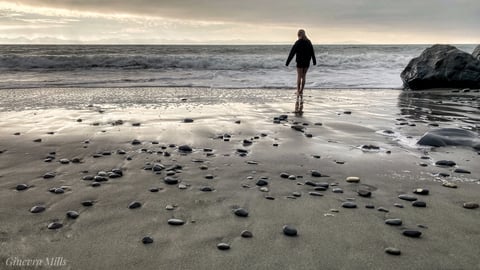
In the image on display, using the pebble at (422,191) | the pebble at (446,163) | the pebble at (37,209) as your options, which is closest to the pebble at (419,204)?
the pebble at (422,191)

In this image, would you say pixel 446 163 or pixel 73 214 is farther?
pixel 446 163

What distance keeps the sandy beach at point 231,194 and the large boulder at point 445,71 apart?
8725 mm

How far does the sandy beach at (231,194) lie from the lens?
276 cm

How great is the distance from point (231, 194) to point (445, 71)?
576 inches

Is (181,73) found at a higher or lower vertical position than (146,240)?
higher

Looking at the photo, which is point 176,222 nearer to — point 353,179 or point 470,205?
point 353,179

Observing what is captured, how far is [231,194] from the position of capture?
397cm

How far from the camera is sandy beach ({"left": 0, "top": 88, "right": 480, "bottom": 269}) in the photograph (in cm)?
276

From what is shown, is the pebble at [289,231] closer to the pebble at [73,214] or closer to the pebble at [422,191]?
the pebble at [422,191]

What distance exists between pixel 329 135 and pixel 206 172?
296 cm

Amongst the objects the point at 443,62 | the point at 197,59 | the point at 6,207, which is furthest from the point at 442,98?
the point at 197,59

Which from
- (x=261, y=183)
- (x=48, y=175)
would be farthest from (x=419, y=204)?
(x=48, y=175)

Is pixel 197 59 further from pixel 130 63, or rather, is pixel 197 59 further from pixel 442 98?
pixel 442 98

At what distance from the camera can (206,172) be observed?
4727mm
